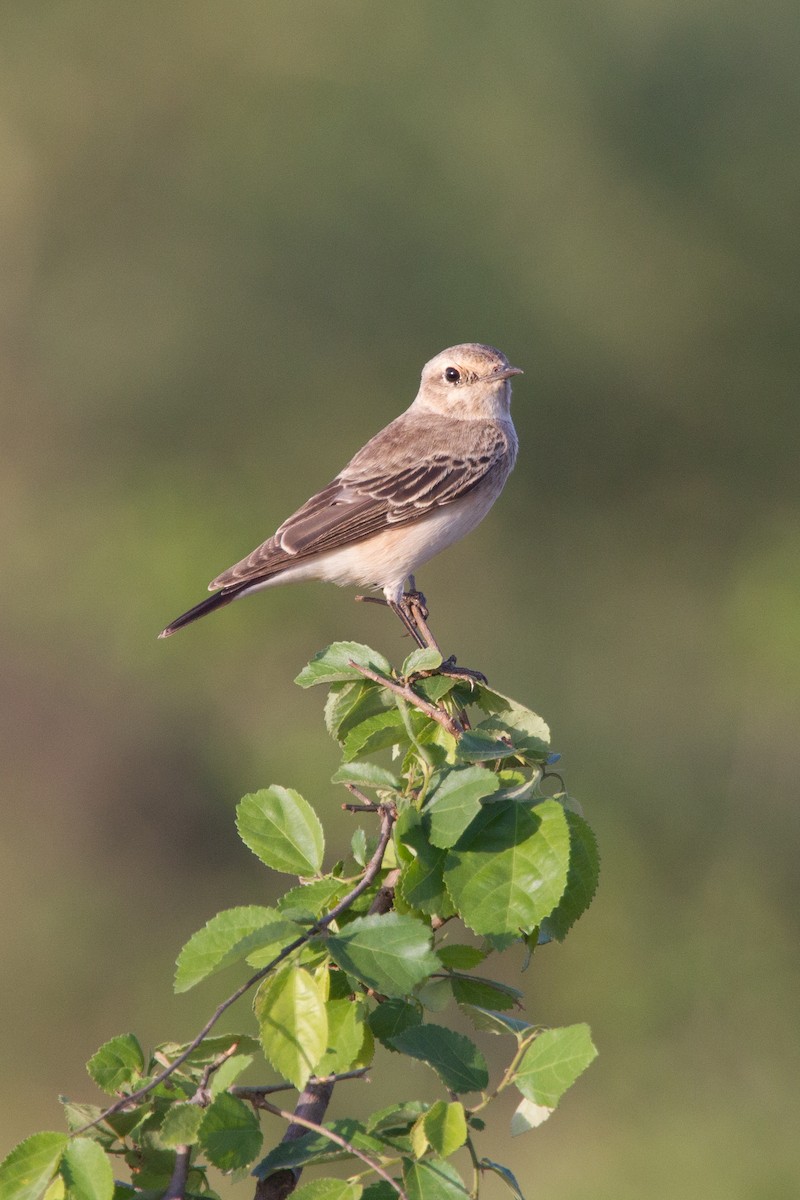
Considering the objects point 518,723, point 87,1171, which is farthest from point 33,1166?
point 518,723

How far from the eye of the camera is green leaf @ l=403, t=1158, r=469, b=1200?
1826 millimetres

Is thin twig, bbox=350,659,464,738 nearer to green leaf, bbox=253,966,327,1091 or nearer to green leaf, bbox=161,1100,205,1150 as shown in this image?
green leaf, bbox=253,966,327,1091

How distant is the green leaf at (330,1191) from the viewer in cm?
185

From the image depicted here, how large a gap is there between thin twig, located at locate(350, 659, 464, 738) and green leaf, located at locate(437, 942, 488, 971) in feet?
1.33

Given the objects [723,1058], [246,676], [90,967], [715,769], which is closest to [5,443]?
[246,676]

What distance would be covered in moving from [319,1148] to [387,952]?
0.27 m

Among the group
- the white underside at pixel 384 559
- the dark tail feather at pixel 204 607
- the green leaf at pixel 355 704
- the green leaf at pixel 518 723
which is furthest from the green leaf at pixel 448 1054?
the white underside at pixel 384 559

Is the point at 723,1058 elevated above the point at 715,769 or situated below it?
below

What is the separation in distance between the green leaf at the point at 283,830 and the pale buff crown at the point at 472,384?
4.41m

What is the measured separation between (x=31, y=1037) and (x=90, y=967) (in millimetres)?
704

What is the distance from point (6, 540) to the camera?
12078mm

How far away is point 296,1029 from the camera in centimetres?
198

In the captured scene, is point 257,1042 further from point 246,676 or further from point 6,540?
point 6,540

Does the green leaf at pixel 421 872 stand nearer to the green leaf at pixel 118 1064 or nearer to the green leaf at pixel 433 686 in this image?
the green leaf at pixel 118 1064
